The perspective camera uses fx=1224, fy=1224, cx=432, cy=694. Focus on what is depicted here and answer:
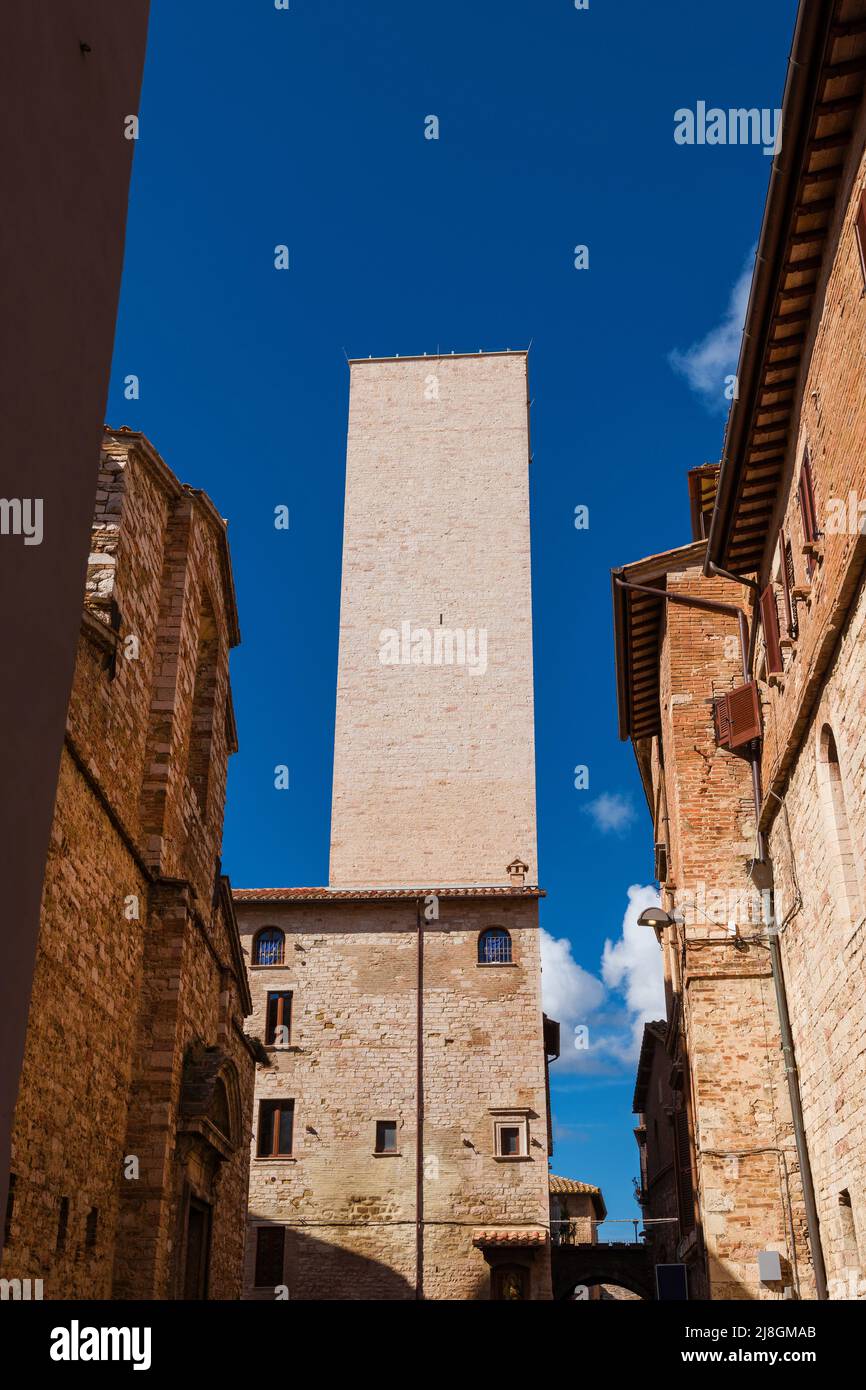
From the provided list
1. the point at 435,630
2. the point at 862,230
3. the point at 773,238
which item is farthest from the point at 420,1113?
the point at 862,230

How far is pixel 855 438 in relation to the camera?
356 inches

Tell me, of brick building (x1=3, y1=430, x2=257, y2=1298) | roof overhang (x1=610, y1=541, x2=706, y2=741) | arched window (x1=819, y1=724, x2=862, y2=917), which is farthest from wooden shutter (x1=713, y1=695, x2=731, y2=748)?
brick building (x1=3, y1=430, x2=257, y2=1298)

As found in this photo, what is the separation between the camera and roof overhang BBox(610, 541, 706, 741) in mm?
16938

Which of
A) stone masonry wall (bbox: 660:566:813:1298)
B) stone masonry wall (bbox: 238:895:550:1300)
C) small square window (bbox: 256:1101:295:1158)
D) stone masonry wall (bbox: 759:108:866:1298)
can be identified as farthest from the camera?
small square window (bbox: 256:1101:295:1158)

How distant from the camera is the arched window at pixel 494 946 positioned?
2662cm

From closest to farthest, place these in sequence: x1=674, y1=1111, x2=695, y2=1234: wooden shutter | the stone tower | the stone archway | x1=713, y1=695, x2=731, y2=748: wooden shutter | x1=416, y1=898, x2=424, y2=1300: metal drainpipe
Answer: x1=713, y1=695, x2=731, y2=748: wooden shutter, x1=674, y1=1111, x2=695, y2=1234: wooden shutter, x1=416, y1=898, x2=424, y2=1300: metal drainpipe, the stone tower, the stone archway

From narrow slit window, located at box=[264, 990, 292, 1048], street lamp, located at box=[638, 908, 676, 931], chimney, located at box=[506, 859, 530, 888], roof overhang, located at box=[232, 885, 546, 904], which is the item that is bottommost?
street lamp, located at box=[638, 908, 676, 931]

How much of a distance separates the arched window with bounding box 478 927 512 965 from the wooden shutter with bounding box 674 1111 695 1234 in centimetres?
604

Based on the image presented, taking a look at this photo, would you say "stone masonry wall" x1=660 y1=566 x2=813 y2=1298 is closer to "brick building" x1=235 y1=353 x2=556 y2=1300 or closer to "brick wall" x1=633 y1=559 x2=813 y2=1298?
"brick wall" x1=633 y1=559 x2=813 y2=1298

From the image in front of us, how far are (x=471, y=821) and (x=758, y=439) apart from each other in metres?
19.4

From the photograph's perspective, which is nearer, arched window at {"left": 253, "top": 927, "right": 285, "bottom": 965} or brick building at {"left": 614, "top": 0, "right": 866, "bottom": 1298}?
brick building at {"left": 614, "top": 0, "right": 866, "bottom": 1298}
